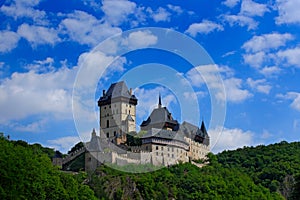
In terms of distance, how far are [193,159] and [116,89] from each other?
17.8m

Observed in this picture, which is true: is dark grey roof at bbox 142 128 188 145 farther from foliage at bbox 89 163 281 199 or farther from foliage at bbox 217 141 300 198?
foliage at bbox 217 141 300 198

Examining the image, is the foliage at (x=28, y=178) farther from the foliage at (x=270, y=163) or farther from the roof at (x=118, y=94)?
the foliage at (x=270, y=163)

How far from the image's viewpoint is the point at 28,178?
58969 mm

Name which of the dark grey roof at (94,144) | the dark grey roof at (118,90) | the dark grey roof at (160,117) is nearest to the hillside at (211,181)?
the dark grey roof at (94,144)

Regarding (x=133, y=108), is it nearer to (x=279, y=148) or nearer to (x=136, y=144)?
(x=136, y=144)

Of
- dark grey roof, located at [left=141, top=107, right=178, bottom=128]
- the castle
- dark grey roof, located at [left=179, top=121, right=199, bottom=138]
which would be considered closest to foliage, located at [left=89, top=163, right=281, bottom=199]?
the castle

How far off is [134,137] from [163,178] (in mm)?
11311

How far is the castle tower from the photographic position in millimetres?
108938

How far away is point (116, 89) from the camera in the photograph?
11494 cm

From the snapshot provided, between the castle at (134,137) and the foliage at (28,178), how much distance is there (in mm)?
26382

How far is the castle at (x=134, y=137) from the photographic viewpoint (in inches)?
3735

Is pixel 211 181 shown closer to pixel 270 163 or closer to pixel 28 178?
pixel 270 163

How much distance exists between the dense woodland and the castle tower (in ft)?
30.8

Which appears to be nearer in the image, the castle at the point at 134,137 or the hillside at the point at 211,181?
the hillside at the point at 211,181
